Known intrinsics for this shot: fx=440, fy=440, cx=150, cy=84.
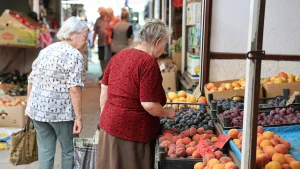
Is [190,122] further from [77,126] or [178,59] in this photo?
[178,59]

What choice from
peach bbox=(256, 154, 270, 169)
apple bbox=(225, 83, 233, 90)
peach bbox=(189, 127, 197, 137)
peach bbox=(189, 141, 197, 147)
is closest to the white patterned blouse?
peach bbox=(189, 127, 197, 137)

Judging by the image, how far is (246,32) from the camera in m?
5.67

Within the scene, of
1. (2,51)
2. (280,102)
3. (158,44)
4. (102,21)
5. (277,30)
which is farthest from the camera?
(102,21)

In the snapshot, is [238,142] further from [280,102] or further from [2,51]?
[2,51]

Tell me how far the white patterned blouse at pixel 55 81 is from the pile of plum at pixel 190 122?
87 centimetres

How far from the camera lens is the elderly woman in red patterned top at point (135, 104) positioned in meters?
3.21

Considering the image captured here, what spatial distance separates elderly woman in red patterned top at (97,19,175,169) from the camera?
3.21 m

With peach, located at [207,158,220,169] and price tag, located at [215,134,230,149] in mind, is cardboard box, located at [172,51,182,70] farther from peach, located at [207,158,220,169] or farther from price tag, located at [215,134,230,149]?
peach, located at [207,158,220,169]

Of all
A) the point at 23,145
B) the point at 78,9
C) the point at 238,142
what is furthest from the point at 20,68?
the point at 78,9

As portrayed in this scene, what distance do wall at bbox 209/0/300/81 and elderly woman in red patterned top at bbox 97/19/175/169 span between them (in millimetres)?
2391

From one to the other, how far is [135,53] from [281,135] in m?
1.37

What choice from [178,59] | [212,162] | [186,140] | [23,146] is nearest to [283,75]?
[186,140]

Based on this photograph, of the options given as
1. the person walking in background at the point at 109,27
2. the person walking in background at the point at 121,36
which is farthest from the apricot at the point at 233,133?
the person walking in background at the point at 109,27

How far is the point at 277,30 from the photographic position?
18.3 feet
